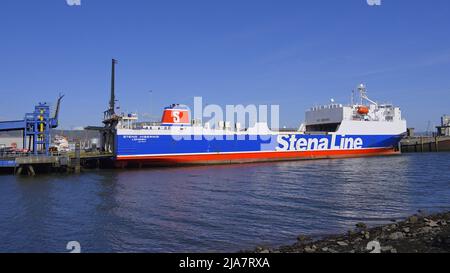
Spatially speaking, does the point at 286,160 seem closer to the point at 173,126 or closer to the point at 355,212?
the point at 173,126

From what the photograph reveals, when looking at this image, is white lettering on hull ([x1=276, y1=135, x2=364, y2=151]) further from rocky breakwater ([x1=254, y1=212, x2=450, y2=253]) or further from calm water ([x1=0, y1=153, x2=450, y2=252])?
rocky breakwater ([x1=254, y1=212, x2=450, y2=253])

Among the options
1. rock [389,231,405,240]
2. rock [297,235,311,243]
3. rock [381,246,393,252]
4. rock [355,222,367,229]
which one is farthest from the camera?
rock [355,222,367,229]

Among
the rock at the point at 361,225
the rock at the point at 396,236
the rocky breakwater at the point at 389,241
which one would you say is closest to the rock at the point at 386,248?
the rocky breakwater at the point at 389,241

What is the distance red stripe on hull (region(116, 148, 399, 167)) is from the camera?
101 ft

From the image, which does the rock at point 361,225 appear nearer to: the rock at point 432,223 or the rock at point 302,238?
the rock at point 432,223

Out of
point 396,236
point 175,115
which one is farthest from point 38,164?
point 396,236

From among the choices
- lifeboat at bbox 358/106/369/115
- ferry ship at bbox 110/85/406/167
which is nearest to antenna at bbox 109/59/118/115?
ferry ship at bbox 110/85/406/167

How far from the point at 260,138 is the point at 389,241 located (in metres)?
27.9

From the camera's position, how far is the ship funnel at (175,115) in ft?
109

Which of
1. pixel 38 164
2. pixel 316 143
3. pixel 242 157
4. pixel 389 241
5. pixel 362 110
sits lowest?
pixel 389 241

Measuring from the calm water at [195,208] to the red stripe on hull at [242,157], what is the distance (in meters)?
7.37

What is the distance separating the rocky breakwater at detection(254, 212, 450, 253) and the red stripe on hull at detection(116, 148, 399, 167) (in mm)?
22425

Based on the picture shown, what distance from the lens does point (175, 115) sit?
33250mm

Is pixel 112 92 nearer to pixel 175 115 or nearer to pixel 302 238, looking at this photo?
pixel 175 115
